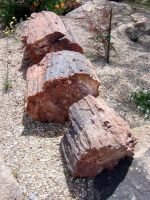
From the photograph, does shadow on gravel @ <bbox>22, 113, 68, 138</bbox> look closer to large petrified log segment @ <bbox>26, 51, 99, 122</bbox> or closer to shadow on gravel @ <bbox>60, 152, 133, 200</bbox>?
large petrified log segment @ <bbox>26, 51, 99, 122</bbox>

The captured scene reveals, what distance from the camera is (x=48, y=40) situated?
475 centimetres

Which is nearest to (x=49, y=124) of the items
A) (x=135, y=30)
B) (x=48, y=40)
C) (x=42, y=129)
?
(x=42, y=129)

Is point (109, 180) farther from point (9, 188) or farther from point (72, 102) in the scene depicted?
point (72, 102)

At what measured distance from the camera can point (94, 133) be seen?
3.29 meters

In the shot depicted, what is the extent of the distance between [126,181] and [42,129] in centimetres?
105

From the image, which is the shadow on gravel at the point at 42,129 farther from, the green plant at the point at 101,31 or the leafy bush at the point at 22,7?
the leafy bush at the point at 22,7

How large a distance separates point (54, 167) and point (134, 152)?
643 mm

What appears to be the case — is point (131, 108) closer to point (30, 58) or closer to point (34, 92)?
point (34, 92)

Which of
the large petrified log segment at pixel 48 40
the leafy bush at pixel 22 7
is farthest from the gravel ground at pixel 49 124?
the leafy bush at pixel 22 7

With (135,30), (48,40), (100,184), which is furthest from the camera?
(135,30)

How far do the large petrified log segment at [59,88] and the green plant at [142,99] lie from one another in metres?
0.57

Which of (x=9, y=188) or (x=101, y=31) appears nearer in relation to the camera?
(x=9, y=188)

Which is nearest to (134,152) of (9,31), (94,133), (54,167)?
(94,133)

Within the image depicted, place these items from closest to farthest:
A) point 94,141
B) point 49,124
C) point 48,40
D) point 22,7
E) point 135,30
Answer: point 94,141 < point 49,124 < point 48,40 < point 135,30 < point 22,7
